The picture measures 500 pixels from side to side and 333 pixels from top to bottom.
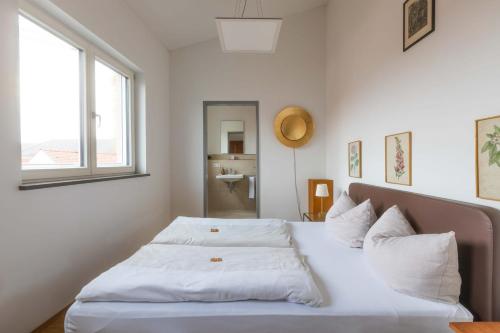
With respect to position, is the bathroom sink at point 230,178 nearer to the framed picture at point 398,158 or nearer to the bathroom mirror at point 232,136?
the bathroom mirror at point 232,136

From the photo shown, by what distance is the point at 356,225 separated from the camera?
2029 mm

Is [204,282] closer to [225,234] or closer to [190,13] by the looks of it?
[225,234]

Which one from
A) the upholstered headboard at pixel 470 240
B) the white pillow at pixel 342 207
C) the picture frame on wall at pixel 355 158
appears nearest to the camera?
the upholstered headboard at pixel 470 240

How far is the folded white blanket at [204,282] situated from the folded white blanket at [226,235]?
0.41 metres

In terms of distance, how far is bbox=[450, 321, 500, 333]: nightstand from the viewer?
1.01 metres

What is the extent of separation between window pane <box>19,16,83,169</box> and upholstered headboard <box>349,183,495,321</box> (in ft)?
8.34

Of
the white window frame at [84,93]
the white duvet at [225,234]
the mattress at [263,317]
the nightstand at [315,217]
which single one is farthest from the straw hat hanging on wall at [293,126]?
the mattress at [263,317]

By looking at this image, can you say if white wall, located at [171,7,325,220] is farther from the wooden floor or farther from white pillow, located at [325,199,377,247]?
the wooden floor

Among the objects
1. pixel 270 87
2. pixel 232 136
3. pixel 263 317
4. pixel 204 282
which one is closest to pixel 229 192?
pixel 232 136

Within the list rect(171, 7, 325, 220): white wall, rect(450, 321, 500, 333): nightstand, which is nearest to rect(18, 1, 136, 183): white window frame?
rect(171, 7, 325, 220): white wall

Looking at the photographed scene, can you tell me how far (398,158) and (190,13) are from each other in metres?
2.85

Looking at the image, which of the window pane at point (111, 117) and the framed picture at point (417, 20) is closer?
the framed picture at point (417, 20)

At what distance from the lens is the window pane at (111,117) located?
2.58 m

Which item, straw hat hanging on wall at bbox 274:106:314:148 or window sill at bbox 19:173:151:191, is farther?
straw hat hanging on wall at bbox 274:106:314:148
